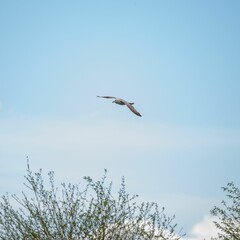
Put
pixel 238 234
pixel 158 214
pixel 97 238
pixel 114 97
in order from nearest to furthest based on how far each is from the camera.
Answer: pixel 114 97
pixel 97 238
pixel 158 214
pixel 238 234

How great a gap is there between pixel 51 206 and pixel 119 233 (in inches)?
109

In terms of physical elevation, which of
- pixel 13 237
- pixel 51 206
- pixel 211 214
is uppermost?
pixel 211 214

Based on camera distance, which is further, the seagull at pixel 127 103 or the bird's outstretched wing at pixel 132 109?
the seagull at pixel 127 103

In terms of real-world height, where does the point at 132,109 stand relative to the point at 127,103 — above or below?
below

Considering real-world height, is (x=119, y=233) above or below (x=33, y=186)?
below

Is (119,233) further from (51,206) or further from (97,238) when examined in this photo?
(51,206)

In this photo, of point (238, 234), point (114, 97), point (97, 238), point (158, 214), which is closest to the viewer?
point (114, 97)

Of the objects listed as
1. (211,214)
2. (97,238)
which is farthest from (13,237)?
(211,214)

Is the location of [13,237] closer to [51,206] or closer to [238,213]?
[51,206]

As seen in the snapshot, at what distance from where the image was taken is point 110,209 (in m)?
21.3

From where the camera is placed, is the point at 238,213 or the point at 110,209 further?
the point at 238,213

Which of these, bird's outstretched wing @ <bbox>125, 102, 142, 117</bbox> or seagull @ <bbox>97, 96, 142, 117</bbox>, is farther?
seagull @ <bbox>97, 96, 142, 117</bbox>

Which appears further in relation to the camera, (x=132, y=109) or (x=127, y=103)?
(x=127, y=103)

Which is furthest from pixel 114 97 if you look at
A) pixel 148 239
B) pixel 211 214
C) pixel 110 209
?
pixel 211 214
